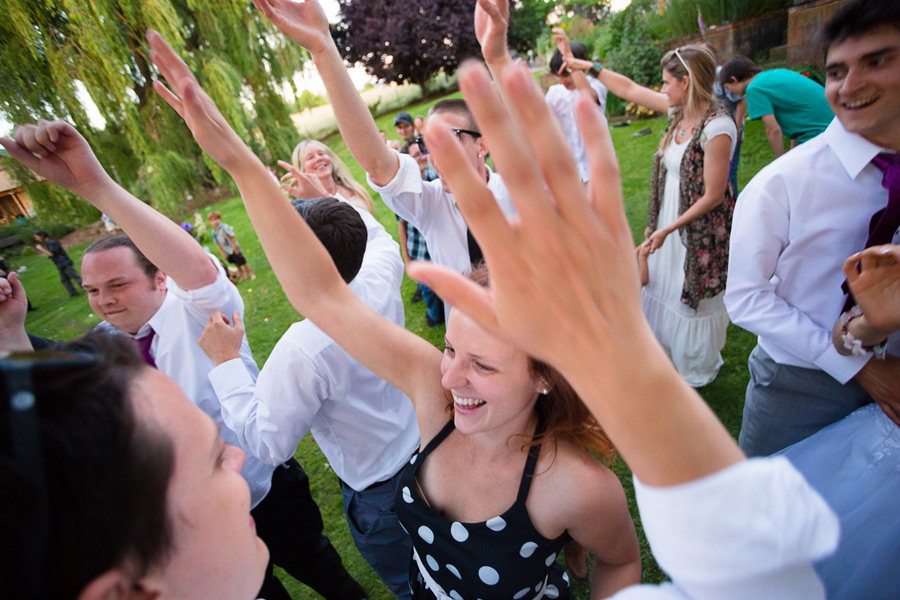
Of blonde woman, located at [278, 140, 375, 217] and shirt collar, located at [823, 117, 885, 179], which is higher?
blonde woman, located at [278, 140, 375, 217]

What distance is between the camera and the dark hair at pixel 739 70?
18.4ft

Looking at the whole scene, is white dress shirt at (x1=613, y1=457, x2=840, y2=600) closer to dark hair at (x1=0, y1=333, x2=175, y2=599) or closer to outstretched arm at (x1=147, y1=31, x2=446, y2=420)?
dark hair at (x1=0, y1=333, x2=175, y2=599)

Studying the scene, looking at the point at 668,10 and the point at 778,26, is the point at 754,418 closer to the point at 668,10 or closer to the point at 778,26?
the point at 778,26

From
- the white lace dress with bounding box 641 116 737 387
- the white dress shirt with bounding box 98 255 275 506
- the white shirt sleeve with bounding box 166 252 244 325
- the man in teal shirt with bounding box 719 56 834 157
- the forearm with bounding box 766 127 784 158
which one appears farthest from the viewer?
the forearm with bounding box 766 127 784 158

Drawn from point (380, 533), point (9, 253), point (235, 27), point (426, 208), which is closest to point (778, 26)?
point (426, 208)

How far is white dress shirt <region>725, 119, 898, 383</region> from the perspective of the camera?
1.60 m

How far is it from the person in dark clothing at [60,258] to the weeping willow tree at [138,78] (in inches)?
162

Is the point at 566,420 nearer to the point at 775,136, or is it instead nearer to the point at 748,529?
the point at 748,529

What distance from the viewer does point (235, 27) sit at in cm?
952

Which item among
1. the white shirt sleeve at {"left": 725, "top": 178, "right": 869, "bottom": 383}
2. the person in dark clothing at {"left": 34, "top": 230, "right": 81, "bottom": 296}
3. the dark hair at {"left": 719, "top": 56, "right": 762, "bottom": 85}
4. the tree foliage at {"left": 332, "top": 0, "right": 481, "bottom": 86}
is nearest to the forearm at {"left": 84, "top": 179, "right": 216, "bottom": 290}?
the white shirt sleeve at {"left": 725, "top": 178, "right": 869, "bottom": 383}

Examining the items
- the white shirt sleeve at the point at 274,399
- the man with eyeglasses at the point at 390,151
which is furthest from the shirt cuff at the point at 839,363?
the white shirt sleeve at the point at 274,399

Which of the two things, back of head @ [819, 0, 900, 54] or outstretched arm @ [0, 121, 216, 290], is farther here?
outstretched arm @ [0, 121, 216, 290]

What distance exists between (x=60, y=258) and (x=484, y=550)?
45.7 ft

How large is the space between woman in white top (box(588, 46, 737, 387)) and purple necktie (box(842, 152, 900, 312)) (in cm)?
134
